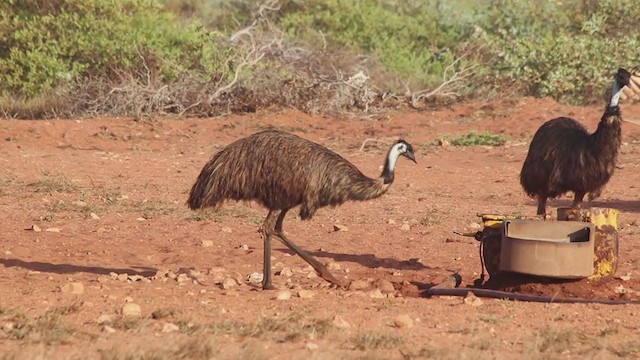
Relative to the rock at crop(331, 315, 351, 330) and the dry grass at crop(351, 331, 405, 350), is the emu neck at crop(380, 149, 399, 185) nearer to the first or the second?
the rock at crop(331, 315, 351, 330)

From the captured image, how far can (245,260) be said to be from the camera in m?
9.19

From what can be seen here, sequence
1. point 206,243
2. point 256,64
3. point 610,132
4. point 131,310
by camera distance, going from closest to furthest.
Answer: point 131,310
point 610,132
point 206,243
point 256,64

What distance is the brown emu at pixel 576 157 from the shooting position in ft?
31.2

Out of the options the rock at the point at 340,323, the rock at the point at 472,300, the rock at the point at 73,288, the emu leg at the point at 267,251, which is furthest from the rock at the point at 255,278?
the rock at the point at 340,323

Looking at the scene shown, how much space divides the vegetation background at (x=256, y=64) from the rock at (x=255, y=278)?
32.3 ft

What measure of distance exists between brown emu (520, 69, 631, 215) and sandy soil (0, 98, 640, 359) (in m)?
0.65

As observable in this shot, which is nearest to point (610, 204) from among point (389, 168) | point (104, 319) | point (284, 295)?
point (389, 168)

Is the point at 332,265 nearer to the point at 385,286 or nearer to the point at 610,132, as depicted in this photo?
the point at 385,286

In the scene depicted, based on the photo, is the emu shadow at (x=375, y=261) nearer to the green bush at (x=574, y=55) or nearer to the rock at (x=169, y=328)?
the rock at (x=169, y=328)

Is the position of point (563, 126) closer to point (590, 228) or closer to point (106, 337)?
point (590, 228)

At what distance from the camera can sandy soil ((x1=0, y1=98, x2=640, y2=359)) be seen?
6.16 metres

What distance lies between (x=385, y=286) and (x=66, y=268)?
7.53 ft

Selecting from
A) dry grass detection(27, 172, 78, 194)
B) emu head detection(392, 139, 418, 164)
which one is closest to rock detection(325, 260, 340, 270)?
emu head detection(392, 139, 418, 164)

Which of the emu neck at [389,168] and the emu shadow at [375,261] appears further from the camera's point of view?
the emu shadow at [375,261]
